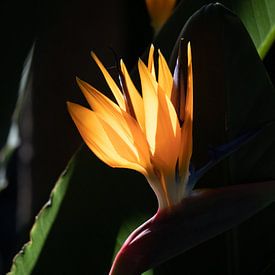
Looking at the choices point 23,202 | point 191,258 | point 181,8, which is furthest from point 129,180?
point 23,202

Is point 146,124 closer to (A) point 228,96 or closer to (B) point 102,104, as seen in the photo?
(B) point 102,104

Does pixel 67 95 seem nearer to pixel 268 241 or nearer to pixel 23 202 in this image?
pixel 23 202

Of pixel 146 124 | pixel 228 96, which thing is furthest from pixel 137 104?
pixel 228 96

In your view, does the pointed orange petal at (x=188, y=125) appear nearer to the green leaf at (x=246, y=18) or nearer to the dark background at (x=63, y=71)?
the green leaf at (x=246, y=18)

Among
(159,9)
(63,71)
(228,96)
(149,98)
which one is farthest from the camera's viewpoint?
(63,71)

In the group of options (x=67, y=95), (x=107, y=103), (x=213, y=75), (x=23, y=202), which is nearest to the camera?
(x=107, y=103)

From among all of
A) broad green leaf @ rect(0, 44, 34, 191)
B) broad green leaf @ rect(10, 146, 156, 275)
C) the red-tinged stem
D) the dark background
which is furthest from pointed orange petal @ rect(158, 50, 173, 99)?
the dark background

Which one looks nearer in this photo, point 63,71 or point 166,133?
point 166,133
